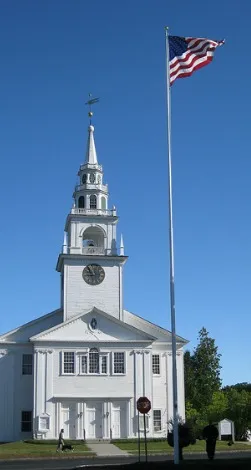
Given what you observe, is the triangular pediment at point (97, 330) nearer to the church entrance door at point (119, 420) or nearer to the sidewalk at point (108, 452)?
the church entrance door at point (119, 420)

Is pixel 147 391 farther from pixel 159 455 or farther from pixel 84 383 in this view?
pixel 159 455

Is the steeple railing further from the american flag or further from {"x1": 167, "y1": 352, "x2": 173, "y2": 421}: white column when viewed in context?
A: the american flag

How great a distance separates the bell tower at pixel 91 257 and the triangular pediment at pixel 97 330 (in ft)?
3.09

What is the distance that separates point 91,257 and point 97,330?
6150mm

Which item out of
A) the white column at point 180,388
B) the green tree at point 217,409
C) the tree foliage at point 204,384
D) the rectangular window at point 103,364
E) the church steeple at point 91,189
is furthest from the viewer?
the tree foliage at point 204,384

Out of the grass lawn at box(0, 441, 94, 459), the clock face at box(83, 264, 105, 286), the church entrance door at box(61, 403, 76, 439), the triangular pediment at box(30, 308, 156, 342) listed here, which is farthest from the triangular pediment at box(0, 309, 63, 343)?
the grass lawn at box(0, 441, 94, 459)

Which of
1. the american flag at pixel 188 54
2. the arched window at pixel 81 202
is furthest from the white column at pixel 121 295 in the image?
the american flag at pixel 188 54

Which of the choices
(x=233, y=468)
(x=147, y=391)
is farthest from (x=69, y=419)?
(x=233, y=468)

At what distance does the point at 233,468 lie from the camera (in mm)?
19438

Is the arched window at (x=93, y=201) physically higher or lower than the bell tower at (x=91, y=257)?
higher

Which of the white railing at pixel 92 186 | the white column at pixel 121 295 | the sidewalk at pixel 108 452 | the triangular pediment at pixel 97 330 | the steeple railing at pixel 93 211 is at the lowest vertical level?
the sidewalk at pixel 108 452

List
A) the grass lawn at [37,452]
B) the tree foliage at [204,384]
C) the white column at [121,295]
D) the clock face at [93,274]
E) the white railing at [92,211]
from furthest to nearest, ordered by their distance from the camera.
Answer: the tree foliage at [204,384] → the white railing at [92,211] → the clock face at [93,274] → the white column at [121,295] → the grass lawn at [37,452]

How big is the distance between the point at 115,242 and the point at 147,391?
12552 mm

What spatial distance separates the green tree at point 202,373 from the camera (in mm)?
88688
